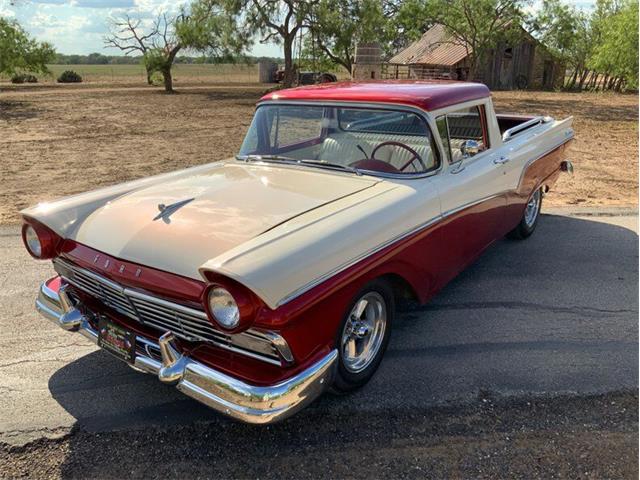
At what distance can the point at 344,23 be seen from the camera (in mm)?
24578

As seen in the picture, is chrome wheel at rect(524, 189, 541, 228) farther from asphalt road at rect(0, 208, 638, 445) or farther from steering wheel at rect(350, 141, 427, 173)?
steering wheel at rect(350, 141, 427, 173)

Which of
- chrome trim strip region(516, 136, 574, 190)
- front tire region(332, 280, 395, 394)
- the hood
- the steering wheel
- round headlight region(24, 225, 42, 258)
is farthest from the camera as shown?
chrome trim strip region(516, 136, 574, 190)

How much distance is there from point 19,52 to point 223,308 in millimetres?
26795

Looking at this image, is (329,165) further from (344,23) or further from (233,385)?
(344,23)

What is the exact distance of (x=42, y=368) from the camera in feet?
10.4

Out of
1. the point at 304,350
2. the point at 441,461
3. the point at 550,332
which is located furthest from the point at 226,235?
the point at 550,332

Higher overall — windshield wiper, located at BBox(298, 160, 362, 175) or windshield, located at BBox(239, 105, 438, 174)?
windshield, located at BBox(239, 105, 438, 174)

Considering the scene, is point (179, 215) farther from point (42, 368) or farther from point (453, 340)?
point (453, 340)

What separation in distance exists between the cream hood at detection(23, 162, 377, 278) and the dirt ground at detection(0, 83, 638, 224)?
374 centimetres

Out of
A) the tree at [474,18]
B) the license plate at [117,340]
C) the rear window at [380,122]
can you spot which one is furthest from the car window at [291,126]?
the tree at [474,18]

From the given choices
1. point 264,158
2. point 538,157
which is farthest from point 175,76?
point 264,158

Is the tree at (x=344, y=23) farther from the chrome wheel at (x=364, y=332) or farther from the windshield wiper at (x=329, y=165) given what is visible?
the chrome wheel at (x=364, y=332)

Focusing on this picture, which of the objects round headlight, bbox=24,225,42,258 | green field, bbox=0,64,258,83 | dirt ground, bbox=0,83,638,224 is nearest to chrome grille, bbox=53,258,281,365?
round headlight, bbox=24,225,42,258

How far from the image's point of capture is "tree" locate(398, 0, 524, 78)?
24.4m
